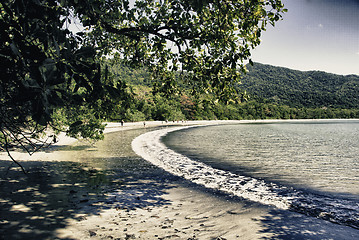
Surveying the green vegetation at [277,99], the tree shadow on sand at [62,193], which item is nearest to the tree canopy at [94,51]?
the tree shadow on sand at [62,193]

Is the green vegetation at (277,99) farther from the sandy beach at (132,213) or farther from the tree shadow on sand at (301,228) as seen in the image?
the tree shadow on sand at (301,228)

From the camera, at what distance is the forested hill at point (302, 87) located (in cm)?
14512

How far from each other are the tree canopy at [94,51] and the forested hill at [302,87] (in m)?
137

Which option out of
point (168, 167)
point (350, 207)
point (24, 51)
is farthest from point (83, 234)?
point (168, 167)

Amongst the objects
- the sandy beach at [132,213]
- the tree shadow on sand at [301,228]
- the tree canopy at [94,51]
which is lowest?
the tree shadow on sand at [301,228]

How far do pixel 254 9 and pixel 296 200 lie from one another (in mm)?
5617

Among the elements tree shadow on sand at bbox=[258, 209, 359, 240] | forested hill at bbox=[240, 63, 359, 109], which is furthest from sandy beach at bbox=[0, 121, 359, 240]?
forested hill at bbox=[240, 63, 359, 109]

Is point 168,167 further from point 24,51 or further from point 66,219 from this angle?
point 24,51

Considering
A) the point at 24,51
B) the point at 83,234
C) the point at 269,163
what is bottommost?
the point at 269,163

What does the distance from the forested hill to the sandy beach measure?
138 m

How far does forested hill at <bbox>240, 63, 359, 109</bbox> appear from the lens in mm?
145125

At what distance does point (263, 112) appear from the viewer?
11212 cm

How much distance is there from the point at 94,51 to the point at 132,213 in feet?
13.1

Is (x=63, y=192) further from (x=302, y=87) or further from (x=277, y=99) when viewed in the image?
(x=302, y=87)
